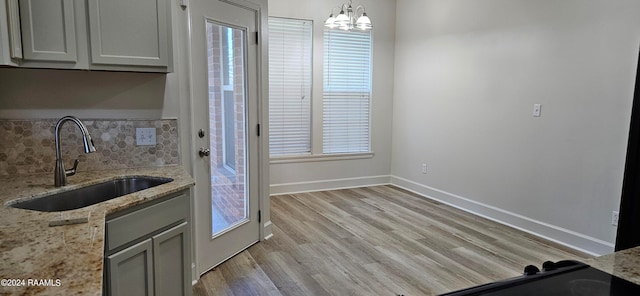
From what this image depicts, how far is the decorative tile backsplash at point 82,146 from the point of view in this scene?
223 centimetres

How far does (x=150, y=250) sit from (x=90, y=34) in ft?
3.78

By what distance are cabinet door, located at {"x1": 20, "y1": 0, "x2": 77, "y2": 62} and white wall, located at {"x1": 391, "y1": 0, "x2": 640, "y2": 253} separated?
3.70 m

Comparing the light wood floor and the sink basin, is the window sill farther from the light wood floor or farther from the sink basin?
the sink basin

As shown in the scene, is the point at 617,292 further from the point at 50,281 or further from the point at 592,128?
the point at 592,128

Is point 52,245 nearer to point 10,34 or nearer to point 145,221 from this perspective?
point 145,221

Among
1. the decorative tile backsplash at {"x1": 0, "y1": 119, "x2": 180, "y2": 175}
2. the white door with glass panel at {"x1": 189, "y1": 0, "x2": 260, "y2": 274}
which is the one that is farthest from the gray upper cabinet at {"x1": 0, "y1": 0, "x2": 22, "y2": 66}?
the white door with glass panel at {"x1": 189, "y1": 0, "x2": 260, "y2": 274}

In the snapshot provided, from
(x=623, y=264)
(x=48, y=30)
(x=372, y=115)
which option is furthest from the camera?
(x=372, y=115)

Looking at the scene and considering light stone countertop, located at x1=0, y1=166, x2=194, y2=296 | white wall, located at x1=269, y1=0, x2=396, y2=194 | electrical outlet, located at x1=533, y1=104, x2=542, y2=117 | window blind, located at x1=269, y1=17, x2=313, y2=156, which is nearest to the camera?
light stone countertop, located at x1=0, y1=166, x2=194, y2=296

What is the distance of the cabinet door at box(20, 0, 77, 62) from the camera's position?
191cm

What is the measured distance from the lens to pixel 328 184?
5.59 meters

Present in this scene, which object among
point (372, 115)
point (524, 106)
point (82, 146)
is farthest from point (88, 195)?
point (372, 115)

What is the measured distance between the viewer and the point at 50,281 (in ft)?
3.09

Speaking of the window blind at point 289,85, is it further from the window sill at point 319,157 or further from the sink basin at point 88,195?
the sink basin at point 88,195

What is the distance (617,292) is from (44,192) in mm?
2200
